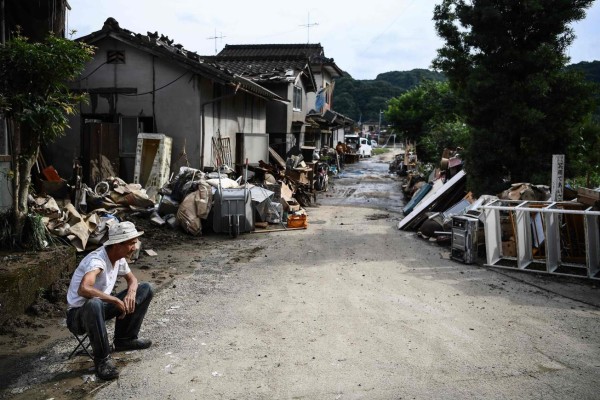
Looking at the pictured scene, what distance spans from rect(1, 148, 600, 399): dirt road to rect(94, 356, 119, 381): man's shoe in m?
0.08

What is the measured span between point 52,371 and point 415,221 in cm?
926

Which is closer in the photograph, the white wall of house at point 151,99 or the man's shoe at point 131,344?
the man's shoe at point 131,344

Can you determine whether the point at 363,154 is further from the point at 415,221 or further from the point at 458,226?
the point at 458,226

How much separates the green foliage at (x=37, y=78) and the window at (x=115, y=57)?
785cm

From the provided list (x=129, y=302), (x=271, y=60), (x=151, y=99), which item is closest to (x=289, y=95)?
(x=271, y=60)

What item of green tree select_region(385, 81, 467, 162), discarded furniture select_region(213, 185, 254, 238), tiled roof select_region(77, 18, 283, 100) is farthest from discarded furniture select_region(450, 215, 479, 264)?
green tree select_region(385, 81, 467, 162)

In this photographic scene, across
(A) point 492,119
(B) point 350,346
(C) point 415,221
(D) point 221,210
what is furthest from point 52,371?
(A) point 492,119

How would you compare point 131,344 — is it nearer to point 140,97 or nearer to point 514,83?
point 514,83

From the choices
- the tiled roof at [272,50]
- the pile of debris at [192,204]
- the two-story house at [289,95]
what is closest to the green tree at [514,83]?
the pile of debris at [192,204]

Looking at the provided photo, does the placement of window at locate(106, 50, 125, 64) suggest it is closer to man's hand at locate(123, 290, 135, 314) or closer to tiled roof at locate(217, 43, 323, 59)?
man's hand at locate(123, 290, 135, 314)

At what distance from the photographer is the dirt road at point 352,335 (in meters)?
4.41

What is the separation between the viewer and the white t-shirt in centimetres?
462

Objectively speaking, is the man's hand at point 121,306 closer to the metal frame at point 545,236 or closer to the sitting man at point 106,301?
the sitting man at point 106,301

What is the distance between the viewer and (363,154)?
47.1m
